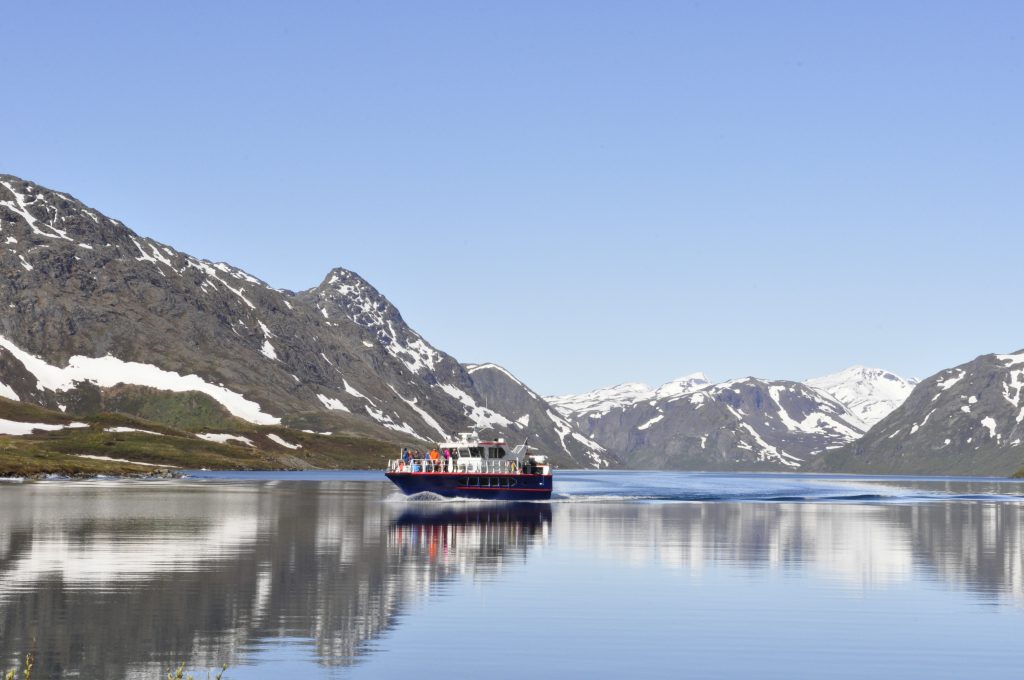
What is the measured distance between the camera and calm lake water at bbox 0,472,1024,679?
40.6 meters

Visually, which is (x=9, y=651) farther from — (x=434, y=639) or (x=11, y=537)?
(x=11, y=537)

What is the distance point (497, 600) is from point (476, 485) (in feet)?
398

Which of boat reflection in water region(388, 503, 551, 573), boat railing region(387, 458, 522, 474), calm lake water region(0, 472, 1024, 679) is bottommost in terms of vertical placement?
boat reflection in water region(388, 503, 551, 573)

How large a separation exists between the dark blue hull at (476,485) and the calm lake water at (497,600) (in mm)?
61133

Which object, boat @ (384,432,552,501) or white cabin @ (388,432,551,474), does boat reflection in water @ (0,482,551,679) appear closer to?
boat @ (384,432,552,501)

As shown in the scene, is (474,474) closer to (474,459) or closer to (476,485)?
(476,485)

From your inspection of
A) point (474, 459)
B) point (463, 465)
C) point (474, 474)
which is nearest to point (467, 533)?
point (474, 474)

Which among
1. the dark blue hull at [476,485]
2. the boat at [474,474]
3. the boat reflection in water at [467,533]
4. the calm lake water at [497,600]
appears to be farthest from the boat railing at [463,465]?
the calm lake water at [497,600]

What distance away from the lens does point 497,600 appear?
188ft

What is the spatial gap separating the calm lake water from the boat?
203 feet

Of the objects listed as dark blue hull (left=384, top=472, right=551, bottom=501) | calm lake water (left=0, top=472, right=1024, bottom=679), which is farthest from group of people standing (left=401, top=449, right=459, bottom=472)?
calm lake water (left=0, top=472, right=1024, bottom=679)

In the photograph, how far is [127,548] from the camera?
7631 centimetres

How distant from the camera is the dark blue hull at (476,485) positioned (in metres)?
174

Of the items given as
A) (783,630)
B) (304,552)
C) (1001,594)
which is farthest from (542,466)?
(783,630)
